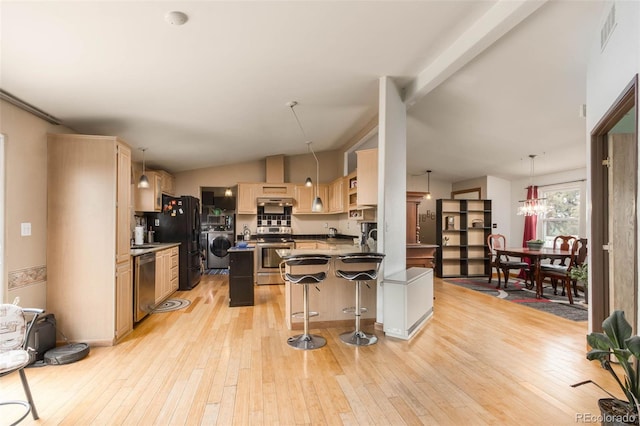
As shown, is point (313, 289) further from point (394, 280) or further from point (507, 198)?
point (507, 198)

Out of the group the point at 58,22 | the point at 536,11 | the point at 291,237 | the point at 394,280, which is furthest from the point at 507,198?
the point at 58,22

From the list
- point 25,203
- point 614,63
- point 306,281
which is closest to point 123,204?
point 25,203

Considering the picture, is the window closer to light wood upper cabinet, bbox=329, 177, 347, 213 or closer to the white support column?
light wood upper cabinet, bbox=329, 177, 347, 213

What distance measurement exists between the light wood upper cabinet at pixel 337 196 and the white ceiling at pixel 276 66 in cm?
144

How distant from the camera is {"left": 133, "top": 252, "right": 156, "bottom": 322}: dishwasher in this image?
4.00 m

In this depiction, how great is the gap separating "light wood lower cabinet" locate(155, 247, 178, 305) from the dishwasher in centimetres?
28

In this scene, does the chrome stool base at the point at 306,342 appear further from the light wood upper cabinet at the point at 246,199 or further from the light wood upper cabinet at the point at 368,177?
the light wood upper cabinet at the point at 246,199

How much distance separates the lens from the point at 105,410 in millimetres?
2230

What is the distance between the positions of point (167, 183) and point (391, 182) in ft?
16.1

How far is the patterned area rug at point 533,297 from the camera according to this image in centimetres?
469

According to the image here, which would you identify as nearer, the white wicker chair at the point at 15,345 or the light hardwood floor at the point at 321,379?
the white wicker chair at the point at 15,345

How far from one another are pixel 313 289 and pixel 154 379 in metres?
1.92

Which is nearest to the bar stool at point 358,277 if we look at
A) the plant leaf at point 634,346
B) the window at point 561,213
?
the plant leaf at point 634,346

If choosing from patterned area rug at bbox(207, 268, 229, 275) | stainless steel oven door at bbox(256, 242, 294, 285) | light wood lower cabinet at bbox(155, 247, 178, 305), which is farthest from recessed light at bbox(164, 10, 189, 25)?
patterned area rug at bbox(207, 268, 229, 275)
